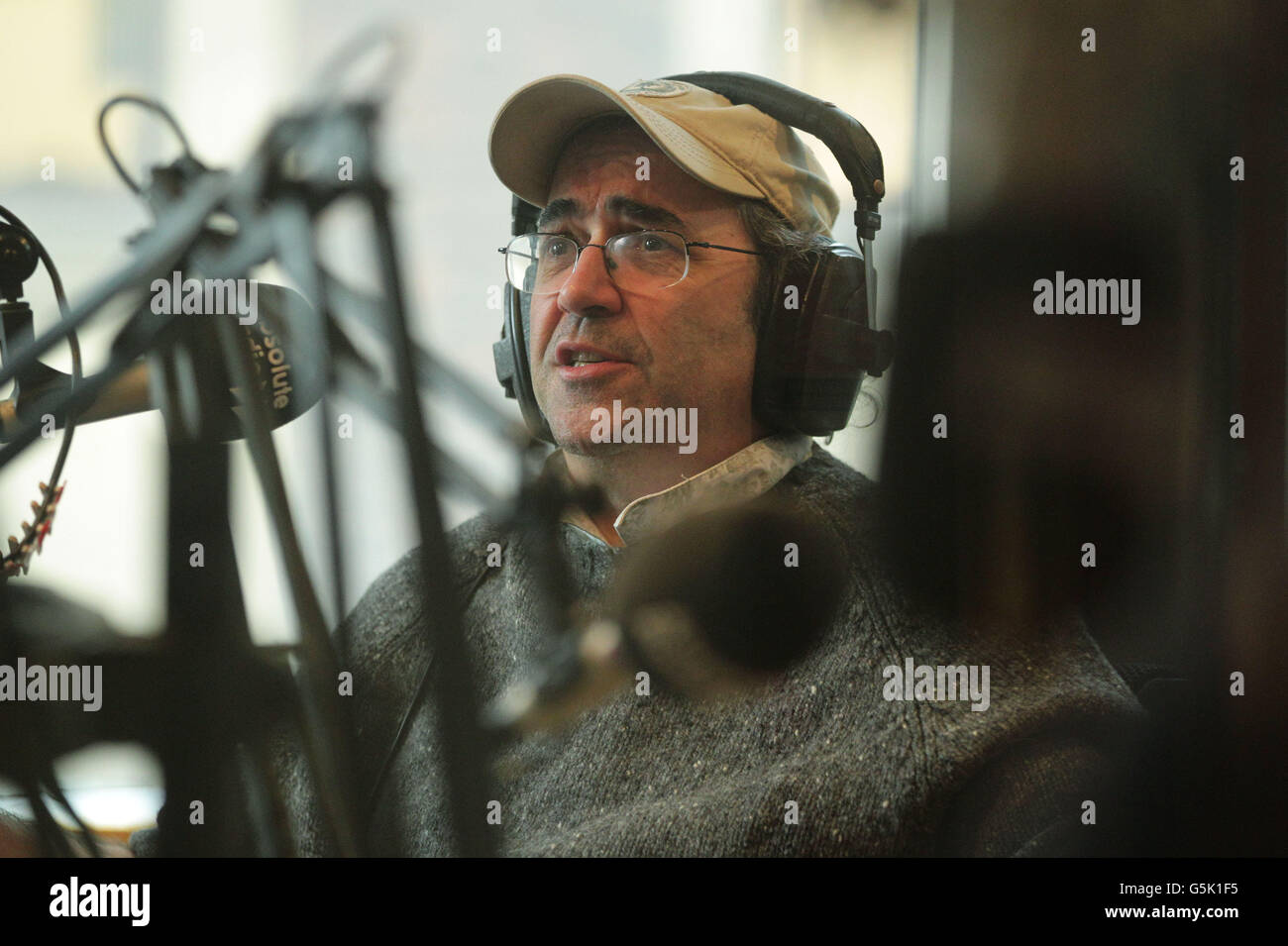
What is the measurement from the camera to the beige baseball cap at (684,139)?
3.95 ft

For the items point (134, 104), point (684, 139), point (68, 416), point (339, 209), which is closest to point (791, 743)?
point (684, 139)

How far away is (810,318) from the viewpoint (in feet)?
4.08

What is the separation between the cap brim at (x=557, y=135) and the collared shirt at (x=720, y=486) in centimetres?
26

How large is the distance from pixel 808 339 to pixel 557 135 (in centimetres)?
34

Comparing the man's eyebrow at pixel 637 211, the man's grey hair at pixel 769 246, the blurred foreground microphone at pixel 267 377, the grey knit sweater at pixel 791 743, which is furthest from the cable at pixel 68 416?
the man's grey hair at pixel 769 246

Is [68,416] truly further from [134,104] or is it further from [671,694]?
[671,694]

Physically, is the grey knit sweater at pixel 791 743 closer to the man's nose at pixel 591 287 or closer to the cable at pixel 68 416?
the man's nose at pixel 591 287

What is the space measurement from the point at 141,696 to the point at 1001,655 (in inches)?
37.1

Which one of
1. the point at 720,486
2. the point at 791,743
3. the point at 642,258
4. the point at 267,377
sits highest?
the point at 642,258

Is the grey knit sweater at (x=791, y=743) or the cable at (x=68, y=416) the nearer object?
the grey knit sweater at (x=791, y=743)

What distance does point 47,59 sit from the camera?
1.37m

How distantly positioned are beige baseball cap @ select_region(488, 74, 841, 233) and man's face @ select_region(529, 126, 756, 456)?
22mm
